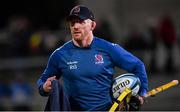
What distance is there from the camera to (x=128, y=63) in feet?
32.6

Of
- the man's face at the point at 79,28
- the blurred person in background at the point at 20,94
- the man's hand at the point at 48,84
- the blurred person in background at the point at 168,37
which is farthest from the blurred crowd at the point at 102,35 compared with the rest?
the man's hand at the point at 48,84

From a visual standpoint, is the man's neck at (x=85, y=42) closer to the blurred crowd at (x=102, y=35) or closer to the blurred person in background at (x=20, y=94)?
the blurred person in background at (x=20, y=94)

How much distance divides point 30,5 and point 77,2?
2.28 metres

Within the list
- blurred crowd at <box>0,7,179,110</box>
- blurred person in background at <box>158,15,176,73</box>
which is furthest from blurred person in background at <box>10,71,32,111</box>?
blurred person in background at <box>158,15,176,73</box>

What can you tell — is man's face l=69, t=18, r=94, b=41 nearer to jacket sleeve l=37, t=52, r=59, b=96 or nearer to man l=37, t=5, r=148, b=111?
man l=37, t=5, r=148, b=111

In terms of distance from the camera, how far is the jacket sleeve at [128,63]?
32.5ft

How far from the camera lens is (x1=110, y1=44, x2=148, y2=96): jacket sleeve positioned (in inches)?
390

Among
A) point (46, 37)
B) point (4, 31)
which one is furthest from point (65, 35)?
point (4, 31)

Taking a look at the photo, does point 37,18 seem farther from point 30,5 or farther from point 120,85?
point 120,85

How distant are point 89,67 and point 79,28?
1.52ft

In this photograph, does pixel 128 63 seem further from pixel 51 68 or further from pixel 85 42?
pixel 51 68

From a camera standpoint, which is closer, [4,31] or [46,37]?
[46,37]

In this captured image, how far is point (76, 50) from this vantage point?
9953mm

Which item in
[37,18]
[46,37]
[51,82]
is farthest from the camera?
[37,18]
